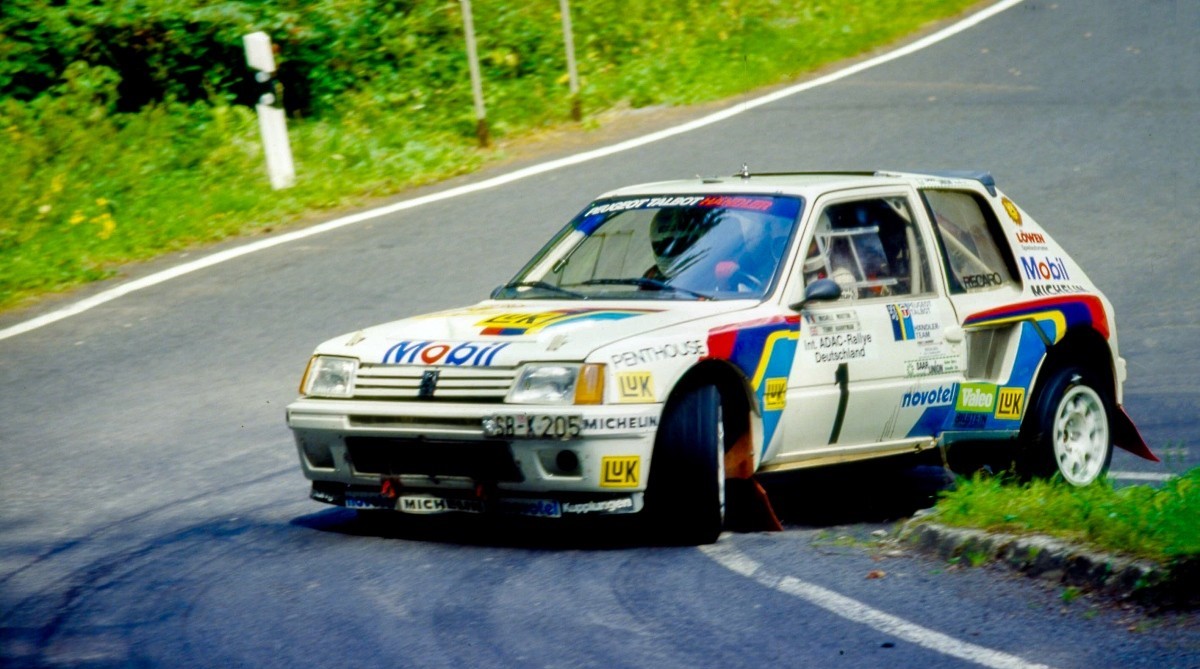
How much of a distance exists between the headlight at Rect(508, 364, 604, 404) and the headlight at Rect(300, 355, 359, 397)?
0.80 m

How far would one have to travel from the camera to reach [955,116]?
56.1 ft

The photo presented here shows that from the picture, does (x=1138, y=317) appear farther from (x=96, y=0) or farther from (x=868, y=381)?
(x=96, y=0)

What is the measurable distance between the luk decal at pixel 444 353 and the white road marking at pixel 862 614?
120 cm

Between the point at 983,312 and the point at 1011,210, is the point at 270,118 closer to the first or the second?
the point at 1011,210

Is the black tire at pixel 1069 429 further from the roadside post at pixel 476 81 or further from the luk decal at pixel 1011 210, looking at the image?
the roadside post at pixel 476 81

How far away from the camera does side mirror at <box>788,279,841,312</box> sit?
709 cm

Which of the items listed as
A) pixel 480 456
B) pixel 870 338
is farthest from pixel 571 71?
pixel 480 456

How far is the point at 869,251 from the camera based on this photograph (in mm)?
7770

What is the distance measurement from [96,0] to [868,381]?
14.0m

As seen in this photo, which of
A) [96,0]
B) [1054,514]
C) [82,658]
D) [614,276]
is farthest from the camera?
[96,0]

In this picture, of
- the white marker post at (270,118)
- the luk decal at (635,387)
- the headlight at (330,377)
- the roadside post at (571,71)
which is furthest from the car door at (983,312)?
the roadside post at (571,71)

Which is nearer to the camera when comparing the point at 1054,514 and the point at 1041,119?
the point at 1054,514

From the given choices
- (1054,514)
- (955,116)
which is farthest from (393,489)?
(955,116)

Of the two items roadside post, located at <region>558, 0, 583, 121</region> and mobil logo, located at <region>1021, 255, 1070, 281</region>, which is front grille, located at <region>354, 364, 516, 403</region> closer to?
mobil logo, located at <region>1021, 255, 1070, 281</region>
